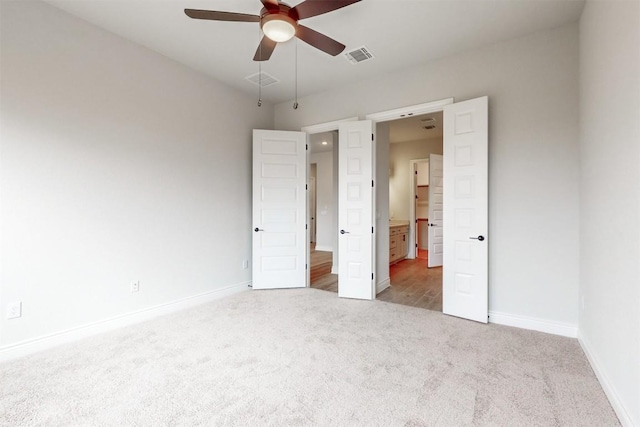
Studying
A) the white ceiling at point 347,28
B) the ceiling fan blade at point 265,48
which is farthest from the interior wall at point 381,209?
the ceiling fan blade at point 265,48

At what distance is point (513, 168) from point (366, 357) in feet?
7.62

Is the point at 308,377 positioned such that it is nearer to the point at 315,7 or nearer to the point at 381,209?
the point at 315,7

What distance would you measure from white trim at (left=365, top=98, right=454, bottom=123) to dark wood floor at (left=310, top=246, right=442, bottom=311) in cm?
234

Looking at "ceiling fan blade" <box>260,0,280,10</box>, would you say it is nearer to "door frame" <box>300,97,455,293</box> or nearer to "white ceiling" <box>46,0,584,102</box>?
"white ceiling" <box>46,0,584,102</box>

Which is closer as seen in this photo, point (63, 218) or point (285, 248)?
point (63, 218)

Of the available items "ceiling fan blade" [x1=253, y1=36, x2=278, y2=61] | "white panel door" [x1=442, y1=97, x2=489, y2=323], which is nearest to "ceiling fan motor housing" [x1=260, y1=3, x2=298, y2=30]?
"ceiling fan blade" [x1=253, y1=36, x2=278, y2=61]

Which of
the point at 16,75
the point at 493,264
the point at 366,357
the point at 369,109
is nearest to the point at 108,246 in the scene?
the point at 16,75

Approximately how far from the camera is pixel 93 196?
2.71m

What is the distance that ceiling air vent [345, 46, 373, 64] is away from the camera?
3109 mm

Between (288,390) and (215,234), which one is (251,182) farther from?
(288,390)

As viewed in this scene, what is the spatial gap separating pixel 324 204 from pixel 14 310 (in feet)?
20.1

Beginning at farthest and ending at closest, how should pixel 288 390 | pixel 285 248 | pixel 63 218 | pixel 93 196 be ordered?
pixel 285 248 < pixel 93 196 < pixel 63 218 < pixel 288 390

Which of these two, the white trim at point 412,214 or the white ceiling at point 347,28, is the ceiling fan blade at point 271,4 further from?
the white trim at point 412,214

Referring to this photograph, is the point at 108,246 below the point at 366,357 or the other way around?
the other way around
